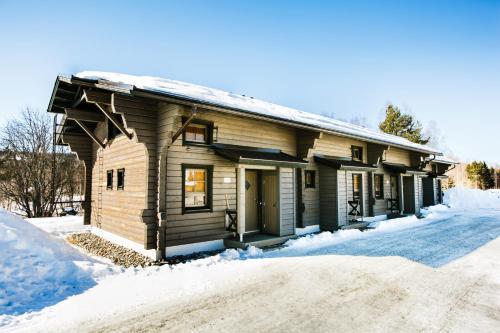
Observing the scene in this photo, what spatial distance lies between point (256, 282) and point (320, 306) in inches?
58.5

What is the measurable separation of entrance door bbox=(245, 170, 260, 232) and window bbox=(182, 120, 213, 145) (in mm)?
2298

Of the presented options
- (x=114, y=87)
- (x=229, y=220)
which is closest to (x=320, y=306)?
(x=229, y=220)

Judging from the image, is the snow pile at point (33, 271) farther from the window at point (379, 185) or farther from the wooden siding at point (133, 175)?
the window at point (379, 185)

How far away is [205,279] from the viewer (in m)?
5.81

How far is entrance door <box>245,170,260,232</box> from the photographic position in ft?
33.8

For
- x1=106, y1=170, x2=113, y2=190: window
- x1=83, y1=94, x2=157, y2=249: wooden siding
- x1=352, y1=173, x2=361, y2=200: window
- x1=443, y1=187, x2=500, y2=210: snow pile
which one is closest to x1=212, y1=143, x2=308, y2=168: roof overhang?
x1=83, y1=94, x2=157, y2=249: wooden siding

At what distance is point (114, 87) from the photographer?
6727 millimetres

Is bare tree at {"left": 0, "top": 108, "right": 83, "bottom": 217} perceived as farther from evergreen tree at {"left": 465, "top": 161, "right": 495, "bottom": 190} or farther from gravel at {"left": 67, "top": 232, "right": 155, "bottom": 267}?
evergreen tree at {"left": 465, "top": 161, "right": 495, "bottom": 190}

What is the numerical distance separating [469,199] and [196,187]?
91.8ft

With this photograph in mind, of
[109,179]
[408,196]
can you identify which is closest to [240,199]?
[109,179]

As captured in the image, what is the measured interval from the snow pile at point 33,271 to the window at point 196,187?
296 cm

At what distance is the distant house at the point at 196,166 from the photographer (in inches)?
302

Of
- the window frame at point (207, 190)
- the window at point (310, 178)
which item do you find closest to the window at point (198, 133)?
the window frame at point (207, 190)

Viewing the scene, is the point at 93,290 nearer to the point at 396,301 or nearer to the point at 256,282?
the point at 256,282
